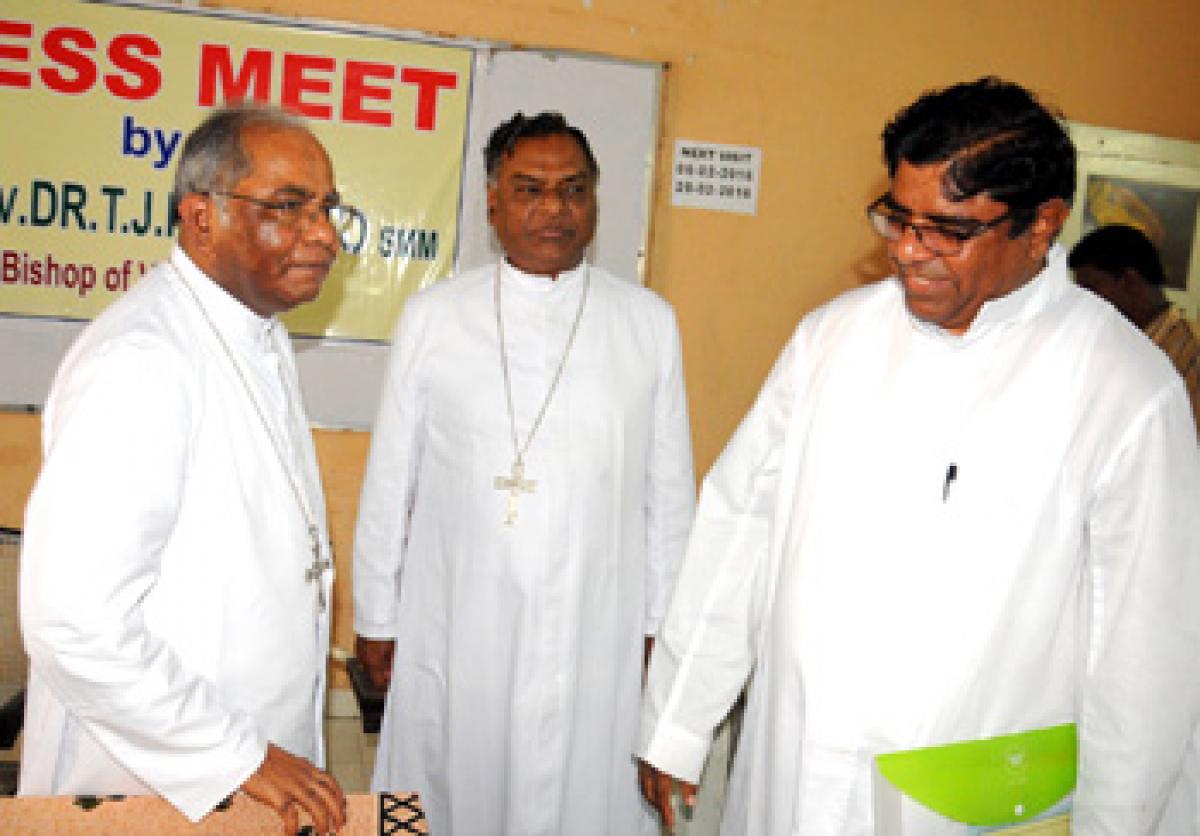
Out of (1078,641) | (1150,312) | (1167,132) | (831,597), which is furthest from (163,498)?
(1167,132)

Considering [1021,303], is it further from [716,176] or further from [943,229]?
[716,176]

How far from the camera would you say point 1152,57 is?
4.93 metres

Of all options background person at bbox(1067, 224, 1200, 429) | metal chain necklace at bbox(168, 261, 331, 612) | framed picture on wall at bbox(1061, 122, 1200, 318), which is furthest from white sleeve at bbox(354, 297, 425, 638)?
framed picture on wall at bbox(1061, 122, 1200, 318)

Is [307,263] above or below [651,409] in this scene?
above

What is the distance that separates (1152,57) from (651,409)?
3352 mm

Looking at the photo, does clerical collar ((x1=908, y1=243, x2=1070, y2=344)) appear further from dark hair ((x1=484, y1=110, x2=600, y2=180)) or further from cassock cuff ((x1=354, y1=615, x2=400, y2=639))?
cassock cuff ((x1=354, y1=615, x2=400, y2=639))

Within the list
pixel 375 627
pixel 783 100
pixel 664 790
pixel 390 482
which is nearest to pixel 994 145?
pixel 664 790

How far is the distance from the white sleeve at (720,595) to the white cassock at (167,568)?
648 millimetres

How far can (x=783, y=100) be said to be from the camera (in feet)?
15.1

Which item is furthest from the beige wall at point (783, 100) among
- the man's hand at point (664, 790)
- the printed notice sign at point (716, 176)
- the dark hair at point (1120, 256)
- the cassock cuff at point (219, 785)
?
the cassock cuff at point (219, 785)

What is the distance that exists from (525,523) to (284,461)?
99 cm

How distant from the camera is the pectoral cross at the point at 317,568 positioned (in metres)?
1.95

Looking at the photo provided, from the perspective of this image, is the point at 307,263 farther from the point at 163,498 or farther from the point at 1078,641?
the point at 1078,641

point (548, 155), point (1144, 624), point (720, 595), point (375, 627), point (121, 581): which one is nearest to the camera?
point (121, 581)
